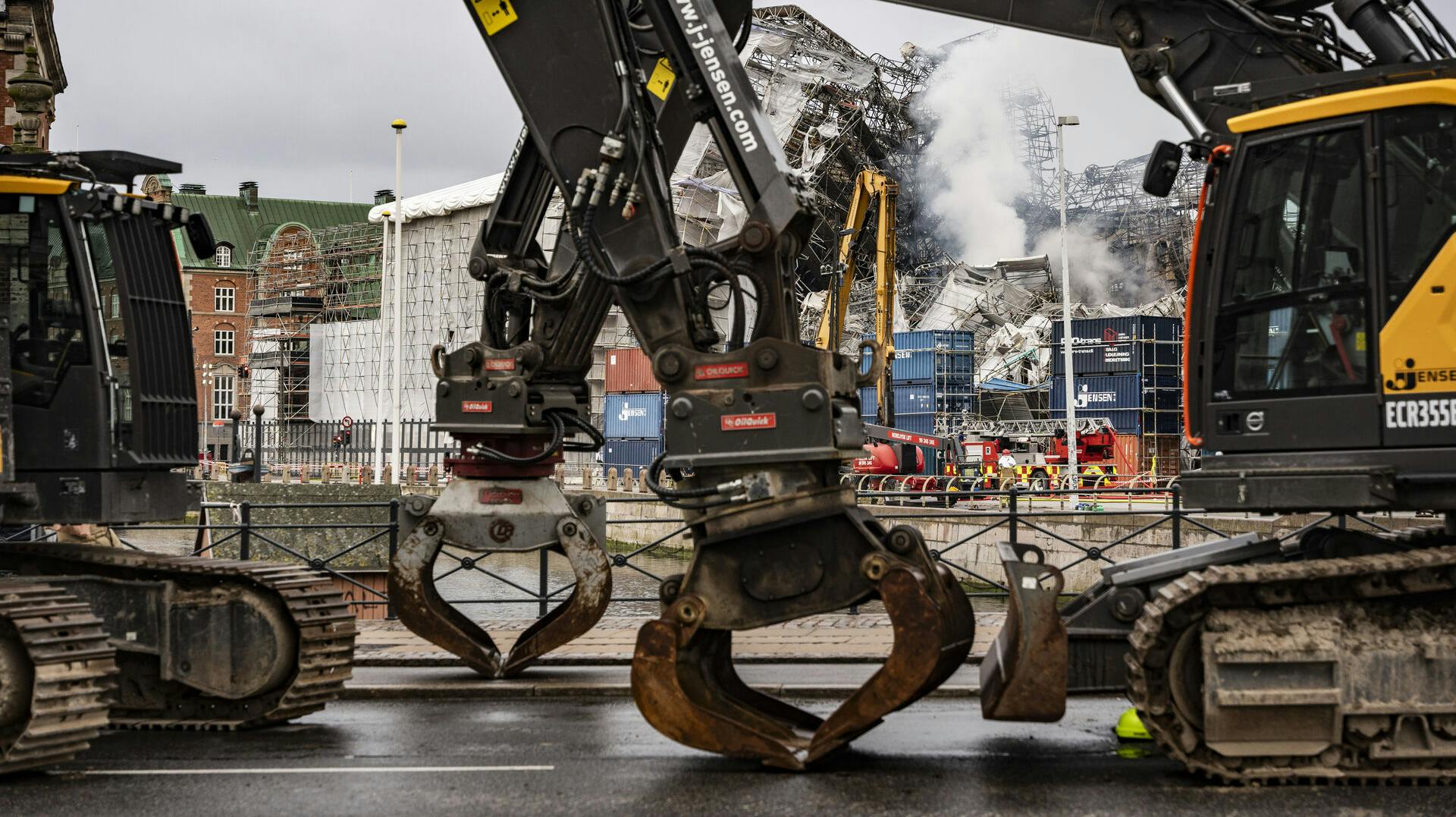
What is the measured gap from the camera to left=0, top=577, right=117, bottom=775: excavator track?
818 cm

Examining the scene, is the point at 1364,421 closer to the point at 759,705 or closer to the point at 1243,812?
the point at 1243,812

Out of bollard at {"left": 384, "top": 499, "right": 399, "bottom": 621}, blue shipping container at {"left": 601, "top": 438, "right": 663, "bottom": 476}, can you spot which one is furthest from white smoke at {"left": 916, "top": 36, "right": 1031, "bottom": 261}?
bollard at {"left": 384, "top": 499, "right": 399, "bottom": 621}

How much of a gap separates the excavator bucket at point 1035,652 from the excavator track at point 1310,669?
1.31 feet

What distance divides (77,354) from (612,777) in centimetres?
446

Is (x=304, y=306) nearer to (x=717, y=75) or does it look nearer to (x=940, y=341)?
(x=940, y=341)

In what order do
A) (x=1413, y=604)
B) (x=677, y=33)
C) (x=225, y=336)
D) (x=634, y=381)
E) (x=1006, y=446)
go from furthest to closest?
(x=225, y=336) → (x=634, y=381) → (x=1006, y=446) → (x=677, y=33) → (x=1413, y=604)

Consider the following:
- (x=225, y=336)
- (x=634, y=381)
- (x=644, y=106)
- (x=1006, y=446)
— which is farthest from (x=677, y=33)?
(x=225, y=336)

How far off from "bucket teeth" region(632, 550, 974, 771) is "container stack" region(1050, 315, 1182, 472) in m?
38.8

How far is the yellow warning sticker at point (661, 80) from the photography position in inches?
428

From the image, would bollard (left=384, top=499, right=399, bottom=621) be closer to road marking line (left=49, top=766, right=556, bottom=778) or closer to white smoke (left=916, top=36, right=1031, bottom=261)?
road marking line (left=49, top=766, right=556, bottom=778)

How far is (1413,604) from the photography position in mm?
7535

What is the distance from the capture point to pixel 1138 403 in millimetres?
46375

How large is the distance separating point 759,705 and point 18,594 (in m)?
4.43

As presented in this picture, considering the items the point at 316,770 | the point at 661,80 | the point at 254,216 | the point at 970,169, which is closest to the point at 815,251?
the point at 970,169
